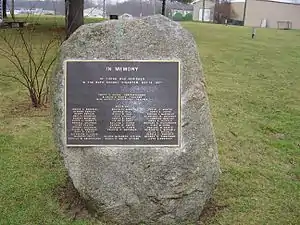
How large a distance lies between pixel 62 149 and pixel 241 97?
5769 millimetres

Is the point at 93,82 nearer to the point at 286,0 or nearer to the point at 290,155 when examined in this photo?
the point at 290,155

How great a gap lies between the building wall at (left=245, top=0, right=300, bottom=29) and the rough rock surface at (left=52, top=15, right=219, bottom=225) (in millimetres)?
47085

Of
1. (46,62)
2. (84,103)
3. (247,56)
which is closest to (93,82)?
(84,103)

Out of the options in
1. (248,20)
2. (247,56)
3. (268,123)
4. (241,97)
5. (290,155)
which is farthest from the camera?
(248,20)

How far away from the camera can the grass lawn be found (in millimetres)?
4164

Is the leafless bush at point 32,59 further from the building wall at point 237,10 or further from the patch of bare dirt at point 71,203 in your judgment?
the building wall at point 237,10

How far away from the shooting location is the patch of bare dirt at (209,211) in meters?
4.04

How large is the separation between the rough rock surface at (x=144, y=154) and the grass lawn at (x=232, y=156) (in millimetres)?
385

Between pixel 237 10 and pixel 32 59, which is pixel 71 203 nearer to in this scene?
pixel 32 59

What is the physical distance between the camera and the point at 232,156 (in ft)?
18.4

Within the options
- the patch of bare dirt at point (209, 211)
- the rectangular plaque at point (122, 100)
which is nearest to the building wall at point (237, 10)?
the patch of bare dirt at point (209, 211)

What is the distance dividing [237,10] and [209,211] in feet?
165

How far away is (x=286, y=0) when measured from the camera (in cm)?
5012

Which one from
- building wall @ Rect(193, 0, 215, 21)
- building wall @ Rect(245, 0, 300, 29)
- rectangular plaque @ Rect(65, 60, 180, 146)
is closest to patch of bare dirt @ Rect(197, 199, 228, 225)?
rectangular plaque @ Rect(65, 60, 180, 146)
